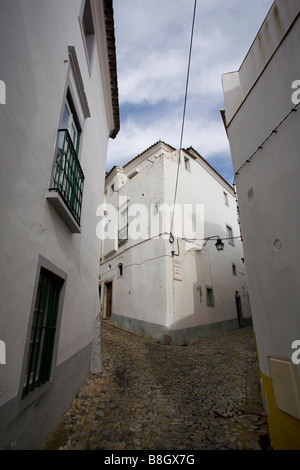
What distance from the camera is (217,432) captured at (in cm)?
317

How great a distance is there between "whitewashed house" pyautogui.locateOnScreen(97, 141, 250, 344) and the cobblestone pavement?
113 inches

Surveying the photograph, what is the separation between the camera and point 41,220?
105 inches

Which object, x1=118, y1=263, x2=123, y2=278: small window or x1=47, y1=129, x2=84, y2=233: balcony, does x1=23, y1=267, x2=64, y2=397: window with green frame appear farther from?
x1=118, y1=263, x2=123, y2=278: small window

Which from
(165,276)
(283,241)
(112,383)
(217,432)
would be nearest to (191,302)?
(165,276)

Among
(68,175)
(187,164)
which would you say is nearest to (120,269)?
→ (187,164)

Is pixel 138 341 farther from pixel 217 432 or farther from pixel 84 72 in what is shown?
pixel 84 72

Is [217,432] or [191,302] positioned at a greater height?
[191,302]

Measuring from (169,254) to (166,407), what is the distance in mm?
6177

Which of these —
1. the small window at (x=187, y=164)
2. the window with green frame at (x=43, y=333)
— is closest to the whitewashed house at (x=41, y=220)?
the window with green frame at (x=43, y=333)

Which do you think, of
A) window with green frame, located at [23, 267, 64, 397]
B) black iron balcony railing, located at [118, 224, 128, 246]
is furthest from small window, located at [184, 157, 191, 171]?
window with green frame, located at [23, 267, 64, 397]

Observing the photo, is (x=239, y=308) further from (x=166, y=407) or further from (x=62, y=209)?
(x=62, y=209)

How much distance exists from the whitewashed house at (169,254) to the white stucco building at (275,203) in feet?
13.7

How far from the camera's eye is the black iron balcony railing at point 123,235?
12.4 m
